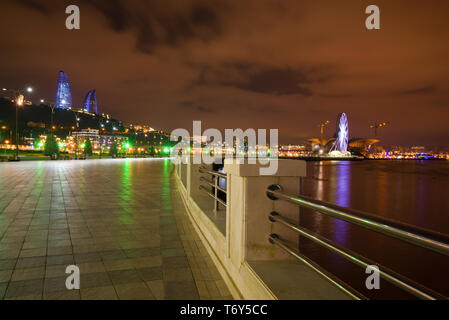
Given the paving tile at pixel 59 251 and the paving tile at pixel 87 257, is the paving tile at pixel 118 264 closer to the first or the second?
the paving tile at pixel 87 257

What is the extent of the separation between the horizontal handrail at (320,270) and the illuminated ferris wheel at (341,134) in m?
129

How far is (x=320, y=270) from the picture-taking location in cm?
234

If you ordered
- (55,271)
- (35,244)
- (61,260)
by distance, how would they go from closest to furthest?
(55,271) → (61,260) → (35,244)

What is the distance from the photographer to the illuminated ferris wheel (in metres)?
121

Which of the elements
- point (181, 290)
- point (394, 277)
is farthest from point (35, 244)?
point (394, 277)

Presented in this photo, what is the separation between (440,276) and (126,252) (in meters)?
7.77

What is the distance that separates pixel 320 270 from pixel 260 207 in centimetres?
94

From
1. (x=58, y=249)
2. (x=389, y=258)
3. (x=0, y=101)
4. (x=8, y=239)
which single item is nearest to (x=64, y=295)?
(x=58, y=249)

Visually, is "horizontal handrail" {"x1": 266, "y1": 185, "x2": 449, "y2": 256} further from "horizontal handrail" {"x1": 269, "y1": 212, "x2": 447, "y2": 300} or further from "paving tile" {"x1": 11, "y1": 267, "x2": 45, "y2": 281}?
"paving tile" {"x1": 11, "y1": 267, "x2": 45, "y2": 281}

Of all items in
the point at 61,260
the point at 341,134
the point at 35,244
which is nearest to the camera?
the point at 61,260

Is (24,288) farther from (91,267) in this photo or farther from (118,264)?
(118,264)

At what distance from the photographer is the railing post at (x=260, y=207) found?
9.96ft

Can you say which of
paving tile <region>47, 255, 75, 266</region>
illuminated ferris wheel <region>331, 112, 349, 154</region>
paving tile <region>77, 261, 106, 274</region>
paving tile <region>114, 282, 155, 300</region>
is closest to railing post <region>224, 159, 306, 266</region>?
paving tile <region>114, 282, 155, 300</region>
